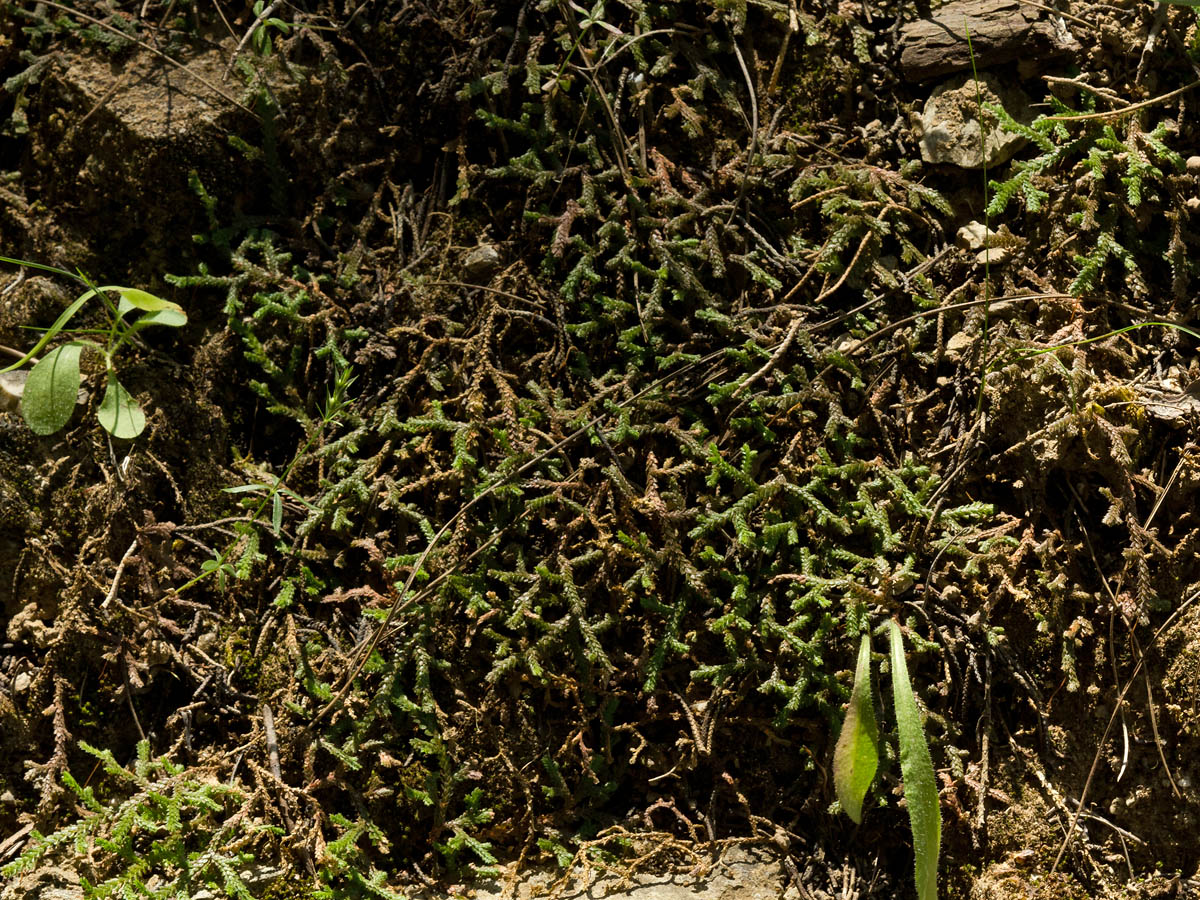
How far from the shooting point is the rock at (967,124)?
8.62 feet

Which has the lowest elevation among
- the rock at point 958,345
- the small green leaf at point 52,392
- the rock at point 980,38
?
the rock at point 958,345

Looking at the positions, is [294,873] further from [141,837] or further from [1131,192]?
[1131,192]

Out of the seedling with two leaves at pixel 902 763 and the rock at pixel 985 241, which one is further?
the rock at pixel 985 241

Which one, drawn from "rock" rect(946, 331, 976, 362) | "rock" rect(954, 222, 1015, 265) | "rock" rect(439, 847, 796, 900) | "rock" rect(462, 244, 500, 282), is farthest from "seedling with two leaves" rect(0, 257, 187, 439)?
"rock" rect(954, 222, 1015, 265)

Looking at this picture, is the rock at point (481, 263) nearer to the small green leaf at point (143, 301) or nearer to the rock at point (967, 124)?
the small green leaf at point (143, 301)

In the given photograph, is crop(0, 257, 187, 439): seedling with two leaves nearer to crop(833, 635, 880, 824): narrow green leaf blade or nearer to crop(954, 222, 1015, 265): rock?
crop(833, 635, 880, 824): narrow green leaf blade

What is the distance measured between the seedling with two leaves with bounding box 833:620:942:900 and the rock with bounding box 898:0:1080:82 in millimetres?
1639

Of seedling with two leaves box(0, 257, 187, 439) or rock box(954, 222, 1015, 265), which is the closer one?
seedling with two leaves box(0, 257, 187, 439)

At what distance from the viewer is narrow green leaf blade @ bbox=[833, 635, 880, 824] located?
1.97m

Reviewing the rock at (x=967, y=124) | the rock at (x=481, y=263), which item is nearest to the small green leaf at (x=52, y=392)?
the rock at (x=481, y=263)

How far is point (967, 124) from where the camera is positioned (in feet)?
8.70

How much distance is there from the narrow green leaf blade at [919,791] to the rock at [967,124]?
151 cm

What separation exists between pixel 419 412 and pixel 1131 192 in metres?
1.96

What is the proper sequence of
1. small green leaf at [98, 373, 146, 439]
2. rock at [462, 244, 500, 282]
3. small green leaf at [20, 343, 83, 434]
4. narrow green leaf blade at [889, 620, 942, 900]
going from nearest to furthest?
narrow green leaf blade at [889, 620, 942, 900], small green leaf at [20, 343, 83, 434], small green leaf at [98, 373, 146, 439], rock at [462, 244, 500, 282]
